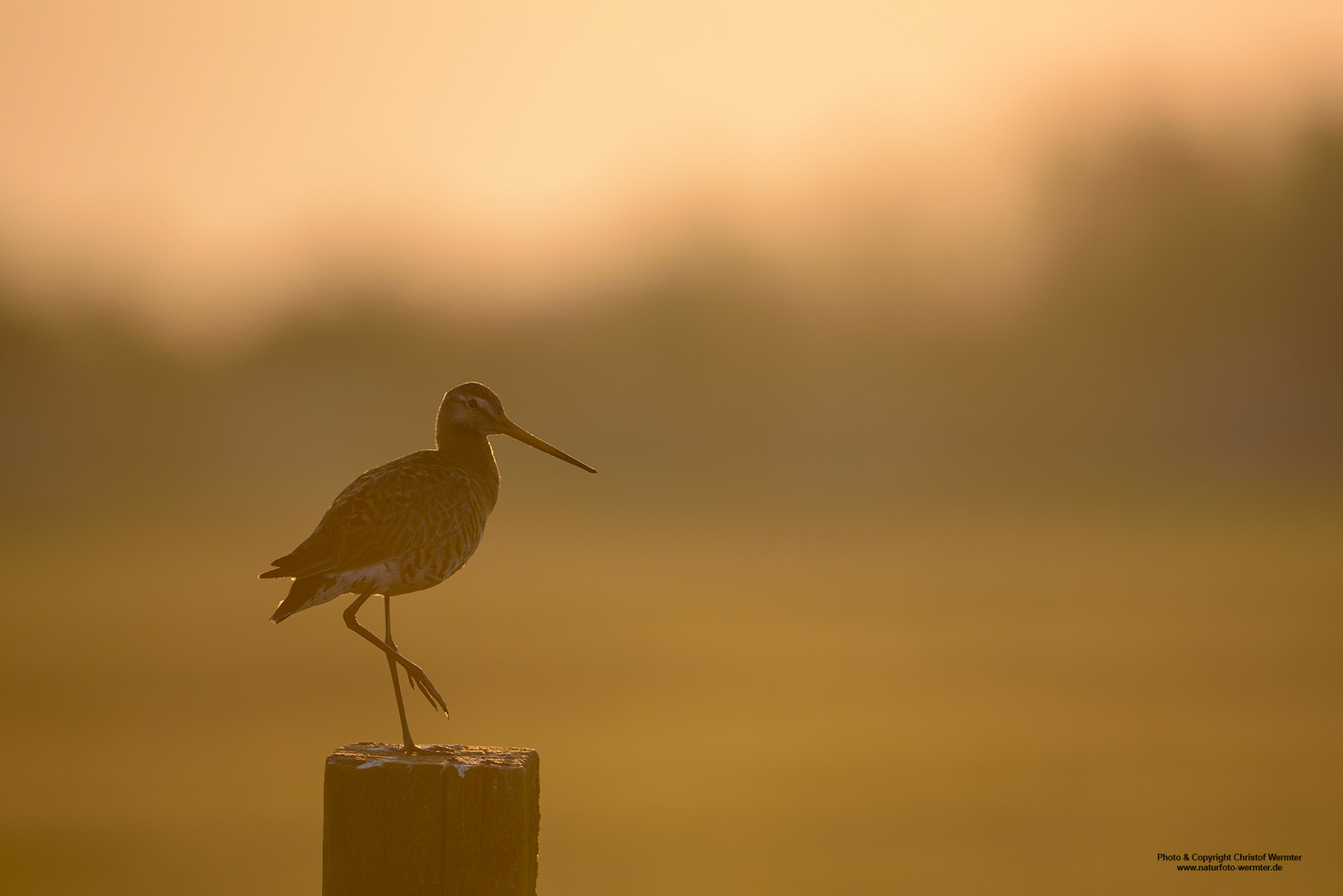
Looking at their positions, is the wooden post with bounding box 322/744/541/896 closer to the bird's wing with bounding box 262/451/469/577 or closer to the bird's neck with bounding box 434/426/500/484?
the bird's wing with bounding box 262/451/469/577

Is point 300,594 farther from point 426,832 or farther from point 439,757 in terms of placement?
point 426,832

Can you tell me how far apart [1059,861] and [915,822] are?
430 cm

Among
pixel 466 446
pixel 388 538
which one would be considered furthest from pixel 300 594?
pixel 466 446

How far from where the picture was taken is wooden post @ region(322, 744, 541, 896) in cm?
505

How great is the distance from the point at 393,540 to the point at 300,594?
603mm

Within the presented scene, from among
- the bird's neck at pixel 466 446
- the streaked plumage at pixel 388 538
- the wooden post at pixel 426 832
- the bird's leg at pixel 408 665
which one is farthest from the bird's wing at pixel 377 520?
the wooden post at pixel 426 832

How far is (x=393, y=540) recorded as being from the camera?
24.2 feet

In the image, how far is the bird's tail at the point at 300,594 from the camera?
6832 millimetres

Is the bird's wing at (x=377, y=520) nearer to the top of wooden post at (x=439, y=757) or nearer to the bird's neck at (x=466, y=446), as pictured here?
the bird's neck at (x=466, y=446)

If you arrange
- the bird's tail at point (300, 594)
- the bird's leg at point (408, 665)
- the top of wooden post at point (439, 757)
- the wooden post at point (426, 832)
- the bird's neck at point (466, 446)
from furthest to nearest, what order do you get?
the bird's neck at point (466, 446) → the bird's leg at point (408, 665) → the bird's tail at point (300, 594) → the top of wooden post at point (439, 757) → the wooden post at point (426, 832)

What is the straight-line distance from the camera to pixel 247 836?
30016mm

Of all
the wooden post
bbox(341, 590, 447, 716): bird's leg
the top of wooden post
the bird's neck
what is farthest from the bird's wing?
the wooden post

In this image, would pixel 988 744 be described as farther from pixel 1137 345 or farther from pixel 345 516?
pixel 1137 345

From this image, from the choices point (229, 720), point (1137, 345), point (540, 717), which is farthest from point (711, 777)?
point (1137, 345)
